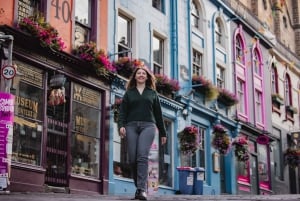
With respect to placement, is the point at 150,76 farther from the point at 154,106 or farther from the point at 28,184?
the point at 28,184

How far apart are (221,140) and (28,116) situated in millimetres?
11158

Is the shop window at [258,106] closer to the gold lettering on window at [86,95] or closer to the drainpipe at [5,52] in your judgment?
the gold lettering on window at [86,95]

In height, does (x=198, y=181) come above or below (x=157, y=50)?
below

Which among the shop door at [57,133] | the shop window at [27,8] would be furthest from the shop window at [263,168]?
the shop window at [27,8]

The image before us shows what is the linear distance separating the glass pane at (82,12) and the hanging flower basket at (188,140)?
5.71 metres

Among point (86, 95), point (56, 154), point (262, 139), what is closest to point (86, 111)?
point (86, 95)

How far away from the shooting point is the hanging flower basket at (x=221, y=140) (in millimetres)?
25062

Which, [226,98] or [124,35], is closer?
[124,35]

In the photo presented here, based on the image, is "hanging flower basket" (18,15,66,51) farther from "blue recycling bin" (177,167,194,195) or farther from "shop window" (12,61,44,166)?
"blue recycling bin" (177,167,194,195)

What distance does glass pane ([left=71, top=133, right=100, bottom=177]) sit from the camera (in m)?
17.2

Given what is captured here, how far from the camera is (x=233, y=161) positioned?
1061 inches

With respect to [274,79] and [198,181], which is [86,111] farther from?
[274,79]

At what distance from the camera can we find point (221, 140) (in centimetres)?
2506

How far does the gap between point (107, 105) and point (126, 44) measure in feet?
8.51
